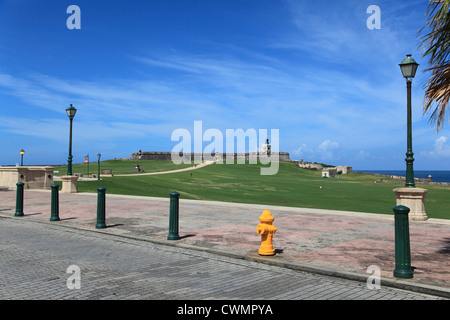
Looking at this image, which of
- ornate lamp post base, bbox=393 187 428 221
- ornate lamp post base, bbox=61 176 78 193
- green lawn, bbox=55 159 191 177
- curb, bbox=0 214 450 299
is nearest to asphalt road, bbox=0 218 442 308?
curb, bbox=0 214 450 299

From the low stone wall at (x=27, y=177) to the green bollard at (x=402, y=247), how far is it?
88.5ft

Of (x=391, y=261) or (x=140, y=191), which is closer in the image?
(x=391, y=261)

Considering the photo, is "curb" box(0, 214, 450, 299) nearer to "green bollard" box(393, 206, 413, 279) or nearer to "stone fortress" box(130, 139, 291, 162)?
"green bollard" box(393, 206, 413, 279)

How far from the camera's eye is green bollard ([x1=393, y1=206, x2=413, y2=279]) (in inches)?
241

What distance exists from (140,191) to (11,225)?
1872 centimetres

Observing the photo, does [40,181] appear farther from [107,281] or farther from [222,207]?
[107,281]

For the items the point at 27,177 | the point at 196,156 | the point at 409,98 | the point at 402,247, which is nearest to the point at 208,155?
the point at 196,156

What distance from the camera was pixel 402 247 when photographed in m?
6.14

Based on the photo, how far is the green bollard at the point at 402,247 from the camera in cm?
611

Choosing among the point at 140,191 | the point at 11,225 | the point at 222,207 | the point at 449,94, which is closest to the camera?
the point at 449,94

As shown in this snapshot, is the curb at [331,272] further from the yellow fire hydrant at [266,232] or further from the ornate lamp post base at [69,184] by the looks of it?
the ornate lamp post base at [69,184]

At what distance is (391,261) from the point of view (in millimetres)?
7332

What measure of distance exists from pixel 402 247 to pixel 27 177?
2750 centimetres
